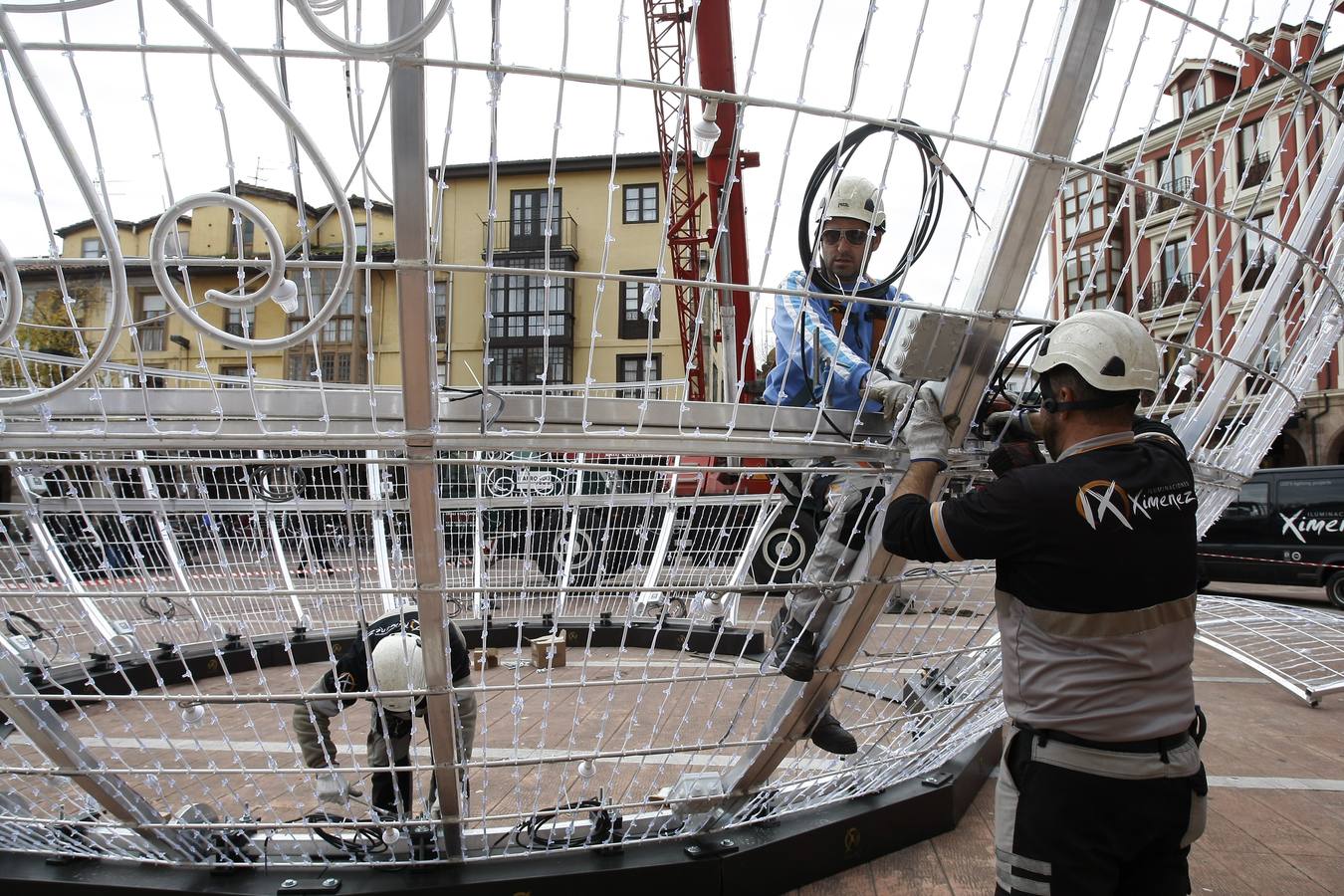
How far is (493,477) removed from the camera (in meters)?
6.54

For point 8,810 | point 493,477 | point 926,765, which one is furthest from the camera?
point 493,477

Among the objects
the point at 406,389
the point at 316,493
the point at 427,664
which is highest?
the point at 406,389

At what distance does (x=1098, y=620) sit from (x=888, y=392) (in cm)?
74

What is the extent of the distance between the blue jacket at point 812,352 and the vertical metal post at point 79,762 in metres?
2.06

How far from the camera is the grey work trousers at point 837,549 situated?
8.03ft

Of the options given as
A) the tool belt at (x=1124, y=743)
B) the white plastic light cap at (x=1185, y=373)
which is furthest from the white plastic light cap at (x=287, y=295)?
the white plastic light cap at (x=1185, y=373)

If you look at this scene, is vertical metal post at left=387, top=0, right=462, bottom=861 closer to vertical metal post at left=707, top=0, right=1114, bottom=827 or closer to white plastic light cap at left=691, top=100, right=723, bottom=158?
white plastic light cap at left=691, top=100, right=723, bottom=158

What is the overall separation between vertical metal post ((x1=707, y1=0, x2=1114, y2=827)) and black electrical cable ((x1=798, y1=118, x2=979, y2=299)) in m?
0.13

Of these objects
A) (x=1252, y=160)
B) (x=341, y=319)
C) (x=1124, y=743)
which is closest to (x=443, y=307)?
(x=341, y=319)

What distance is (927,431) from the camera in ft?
7.23

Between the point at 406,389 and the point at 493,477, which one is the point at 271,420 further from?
the point at 493,477

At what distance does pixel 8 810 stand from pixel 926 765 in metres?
3.16

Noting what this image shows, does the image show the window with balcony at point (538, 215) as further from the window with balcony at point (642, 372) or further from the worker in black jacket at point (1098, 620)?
the worker in black jacket at point (1098, 620)

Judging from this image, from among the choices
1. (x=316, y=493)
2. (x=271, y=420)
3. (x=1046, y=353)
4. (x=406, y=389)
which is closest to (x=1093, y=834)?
A: (x=1046, y=353)
